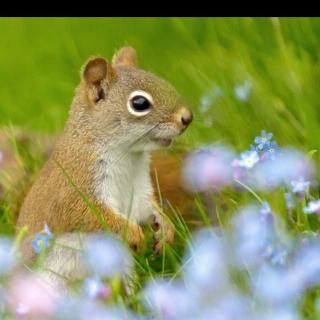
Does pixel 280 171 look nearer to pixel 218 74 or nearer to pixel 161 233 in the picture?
pixel 161 233

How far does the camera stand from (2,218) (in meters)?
4.70

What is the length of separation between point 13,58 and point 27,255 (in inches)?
207

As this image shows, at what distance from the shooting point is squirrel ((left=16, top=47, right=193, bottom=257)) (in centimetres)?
394

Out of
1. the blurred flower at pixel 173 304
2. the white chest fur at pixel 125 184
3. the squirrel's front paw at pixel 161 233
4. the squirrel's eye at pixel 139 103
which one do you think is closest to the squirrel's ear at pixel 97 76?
the squirrel's eye at pixel 139 103

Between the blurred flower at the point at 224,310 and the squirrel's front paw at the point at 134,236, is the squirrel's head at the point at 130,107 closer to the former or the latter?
the squirrel's front paw at the point at 134,236

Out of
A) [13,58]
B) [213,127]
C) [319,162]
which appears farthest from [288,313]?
[13,58]

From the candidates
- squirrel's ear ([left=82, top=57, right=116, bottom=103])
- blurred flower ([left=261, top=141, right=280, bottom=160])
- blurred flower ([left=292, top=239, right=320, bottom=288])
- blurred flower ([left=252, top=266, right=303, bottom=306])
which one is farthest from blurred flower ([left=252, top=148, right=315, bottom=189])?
squirrel's ear ([left=82, top=57, right=116, bottom=103])

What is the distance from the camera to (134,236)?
3865mm

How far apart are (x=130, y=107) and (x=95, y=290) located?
1.49m

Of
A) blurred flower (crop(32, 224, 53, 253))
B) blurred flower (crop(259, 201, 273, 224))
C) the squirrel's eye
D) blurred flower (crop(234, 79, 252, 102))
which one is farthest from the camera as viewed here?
blurred flower (crop(234, 79, 252, 102))

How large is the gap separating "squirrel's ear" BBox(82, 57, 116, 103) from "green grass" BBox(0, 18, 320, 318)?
65 cm

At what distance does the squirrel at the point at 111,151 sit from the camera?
3938 mm

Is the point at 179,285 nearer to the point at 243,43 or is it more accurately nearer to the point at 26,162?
the point at 26,162

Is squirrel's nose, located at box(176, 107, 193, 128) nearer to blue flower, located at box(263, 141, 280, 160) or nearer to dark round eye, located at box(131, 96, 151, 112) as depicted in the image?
dark round eye, located at box(131, 96, 151, 112)
